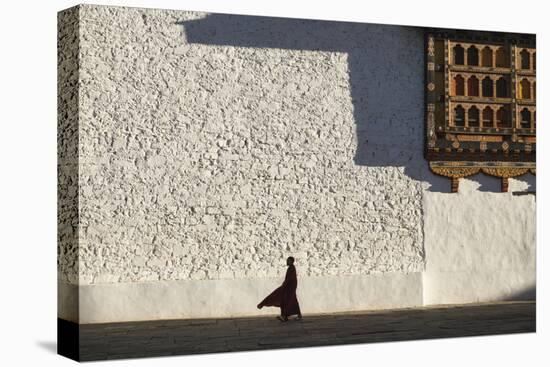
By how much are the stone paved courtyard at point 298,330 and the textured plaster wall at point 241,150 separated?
1.83ft

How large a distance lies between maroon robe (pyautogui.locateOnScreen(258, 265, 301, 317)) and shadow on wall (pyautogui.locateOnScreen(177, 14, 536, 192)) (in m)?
1.66

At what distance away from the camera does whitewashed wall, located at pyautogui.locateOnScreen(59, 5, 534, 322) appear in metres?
11.1

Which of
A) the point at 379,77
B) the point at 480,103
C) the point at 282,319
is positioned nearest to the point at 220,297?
the point at 282,319

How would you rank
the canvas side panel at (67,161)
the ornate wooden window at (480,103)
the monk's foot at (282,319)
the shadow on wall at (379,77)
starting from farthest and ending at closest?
the ornate wooden window at (480,103) → the shadow on wall at (379,77) → the monk's foot at (282,319) → the canvas side panel at (67,161)

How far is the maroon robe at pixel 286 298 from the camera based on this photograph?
38.6 ft

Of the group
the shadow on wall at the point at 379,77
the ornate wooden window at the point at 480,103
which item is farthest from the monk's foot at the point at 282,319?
the ornate wooden window at the point at 480,103

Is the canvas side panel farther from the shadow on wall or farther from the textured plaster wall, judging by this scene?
the shadow on wall

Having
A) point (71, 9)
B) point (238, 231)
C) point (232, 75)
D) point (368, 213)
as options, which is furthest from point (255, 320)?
point (71, 9)

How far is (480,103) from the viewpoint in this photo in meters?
12.9

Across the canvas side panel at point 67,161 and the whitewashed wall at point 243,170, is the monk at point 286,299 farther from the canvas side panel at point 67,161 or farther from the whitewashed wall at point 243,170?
the canvas side panel at point 67,161

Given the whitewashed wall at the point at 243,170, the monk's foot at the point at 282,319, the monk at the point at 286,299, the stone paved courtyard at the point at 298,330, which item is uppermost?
the whitewashed wall at the point at 243,170

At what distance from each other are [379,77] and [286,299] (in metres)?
2.92

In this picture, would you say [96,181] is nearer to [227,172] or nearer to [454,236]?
[227,172]

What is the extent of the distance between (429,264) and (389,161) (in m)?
1.35
